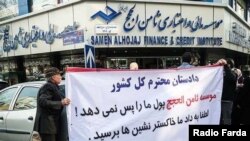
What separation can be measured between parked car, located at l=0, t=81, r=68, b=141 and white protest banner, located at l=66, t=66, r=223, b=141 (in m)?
1.35

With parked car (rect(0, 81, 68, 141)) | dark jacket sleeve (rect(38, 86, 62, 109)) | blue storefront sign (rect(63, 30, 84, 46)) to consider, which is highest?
blue storefront sign (rect(63, 30, 84, 46))

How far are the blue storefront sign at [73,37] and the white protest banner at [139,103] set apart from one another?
300 inches

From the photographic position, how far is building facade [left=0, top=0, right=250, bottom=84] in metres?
14.4

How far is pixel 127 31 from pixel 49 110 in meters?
8.69

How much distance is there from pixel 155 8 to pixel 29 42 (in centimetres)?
594

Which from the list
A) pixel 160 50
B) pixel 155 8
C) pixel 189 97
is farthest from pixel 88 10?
pixel 189 97

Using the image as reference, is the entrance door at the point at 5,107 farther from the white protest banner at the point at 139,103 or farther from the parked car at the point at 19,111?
the white protest banner at the point at 139,103

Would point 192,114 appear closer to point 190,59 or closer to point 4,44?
point 190,59

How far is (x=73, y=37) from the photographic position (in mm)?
14883

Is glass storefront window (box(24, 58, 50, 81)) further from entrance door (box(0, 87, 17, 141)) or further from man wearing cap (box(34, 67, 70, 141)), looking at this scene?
man wearing cap (box(34, 67, 70, 141))

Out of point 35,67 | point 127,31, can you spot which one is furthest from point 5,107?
point 35,67

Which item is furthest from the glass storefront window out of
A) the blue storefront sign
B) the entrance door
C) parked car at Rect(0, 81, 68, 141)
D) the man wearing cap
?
the man wearing cap

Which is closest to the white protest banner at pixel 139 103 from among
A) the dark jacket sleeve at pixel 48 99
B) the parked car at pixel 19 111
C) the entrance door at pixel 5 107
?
the dark jacket sleeve at pixel 48 99

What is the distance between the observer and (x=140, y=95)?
629cm
